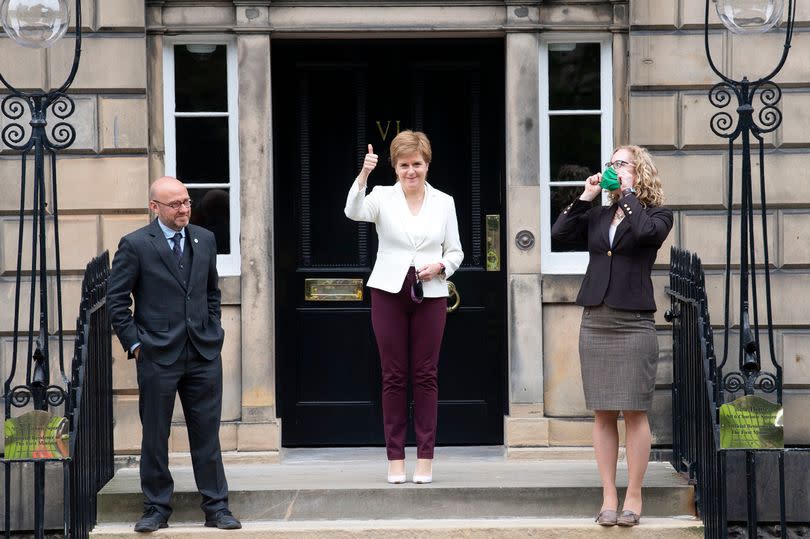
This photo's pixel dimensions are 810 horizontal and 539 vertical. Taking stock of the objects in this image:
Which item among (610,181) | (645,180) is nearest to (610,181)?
(610,181)

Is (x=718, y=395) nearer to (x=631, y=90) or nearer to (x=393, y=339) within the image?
(x=393, y=339)

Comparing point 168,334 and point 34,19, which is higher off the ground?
point 34,19

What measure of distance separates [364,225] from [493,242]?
35.6 inches

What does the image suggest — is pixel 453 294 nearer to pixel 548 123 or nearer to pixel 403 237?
pixel 548 123

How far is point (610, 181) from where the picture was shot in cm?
715

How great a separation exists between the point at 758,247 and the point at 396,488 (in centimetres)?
302

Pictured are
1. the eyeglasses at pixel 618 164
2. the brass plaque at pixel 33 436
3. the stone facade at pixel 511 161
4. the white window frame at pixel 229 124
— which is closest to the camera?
the brass plaque at pixel 33 436

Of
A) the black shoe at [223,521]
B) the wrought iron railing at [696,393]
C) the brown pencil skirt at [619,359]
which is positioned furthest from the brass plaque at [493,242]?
the black shoe at [223,521]

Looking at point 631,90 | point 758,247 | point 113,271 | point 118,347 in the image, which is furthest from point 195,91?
point 758,247

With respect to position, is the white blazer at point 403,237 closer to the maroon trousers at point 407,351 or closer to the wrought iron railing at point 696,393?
the maroon trousers at point 407,351

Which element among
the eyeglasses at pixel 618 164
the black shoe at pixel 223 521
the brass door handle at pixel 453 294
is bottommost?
the black shoe at pixel 223 521

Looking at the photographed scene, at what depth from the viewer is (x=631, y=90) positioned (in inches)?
355

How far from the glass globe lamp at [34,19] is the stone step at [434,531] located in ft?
8.88

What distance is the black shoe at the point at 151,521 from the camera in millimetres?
7336
